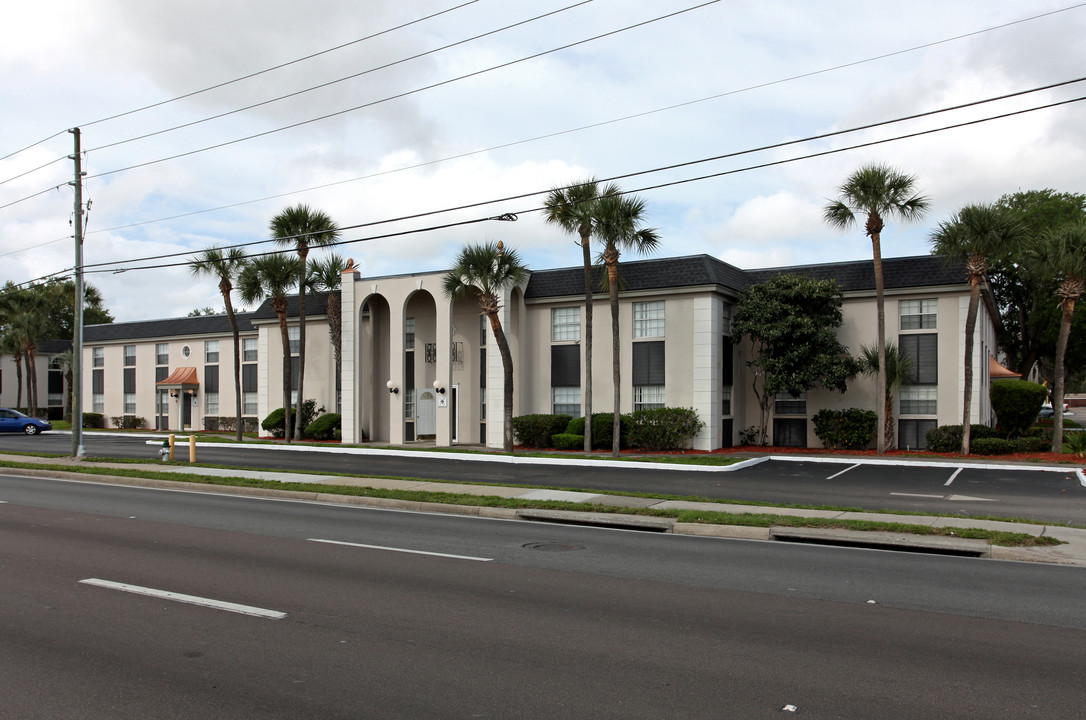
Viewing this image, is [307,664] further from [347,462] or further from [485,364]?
[485,364]

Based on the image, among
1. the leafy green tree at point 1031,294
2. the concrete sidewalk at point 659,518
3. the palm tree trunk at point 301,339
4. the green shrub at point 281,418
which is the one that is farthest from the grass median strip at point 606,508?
the leafy green tree at point 1031,294

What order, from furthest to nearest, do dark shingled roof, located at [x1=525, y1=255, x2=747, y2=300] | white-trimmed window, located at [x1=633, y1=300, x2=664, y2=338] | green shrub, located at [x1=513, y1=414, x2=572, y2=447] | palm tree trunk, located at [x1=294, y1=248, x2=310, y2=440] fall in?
1. palm tree trunk, located at [x1=294, y1=248, x2=310, y2=440]
2. green shrub, located at [x1=513, y1=414, x2=572, y2=447]
3. white-trimmed window, located at [x1=633, y1=300, x2=664, y2=338]
4. dark shingled roof, located at [x1=525, y1=255, x2=747, y2=300]

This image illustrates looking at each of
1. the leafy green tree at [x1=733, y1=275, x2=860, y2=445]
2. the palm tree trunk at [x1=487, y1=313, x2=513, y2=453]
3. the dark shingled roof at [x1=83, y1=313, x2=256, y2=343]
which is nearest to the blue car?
the dark shingled roof at [x1=83, y1=313, x2=256, y2=343]

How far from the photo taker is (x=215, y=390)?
4628 centimetres

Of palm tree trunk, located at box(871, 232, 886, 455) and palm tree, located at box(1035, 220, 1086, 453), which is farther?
palm tree trunk, located at box(871, 232, 886, 455)

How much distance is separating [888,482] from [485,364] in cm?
1790

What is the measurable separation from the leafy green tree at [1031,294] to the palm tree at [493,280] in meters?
30.9

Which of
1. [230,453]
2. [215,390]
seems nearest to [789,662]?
[230,453]

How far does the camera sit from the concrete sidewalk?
11.2m

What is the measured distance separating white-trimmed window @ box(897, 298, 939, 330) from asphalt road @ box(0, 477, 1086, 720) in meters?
20.0

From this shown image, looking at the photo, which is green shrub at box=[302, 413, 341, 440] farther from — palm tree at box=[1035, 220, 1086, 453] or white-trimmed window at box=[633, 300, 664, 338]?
palm tree at box=[1035, 220, 1086, 453]

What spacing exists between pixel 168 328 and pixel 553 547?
4378 centimetres

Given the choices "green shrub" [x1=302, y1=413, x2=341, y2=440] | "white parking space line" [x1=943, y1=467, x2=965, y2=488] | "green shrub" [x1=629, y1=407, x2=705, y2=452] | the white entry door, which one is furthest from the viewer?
"green shrub" [x1=302, y1=413, x2=341, y2=440]

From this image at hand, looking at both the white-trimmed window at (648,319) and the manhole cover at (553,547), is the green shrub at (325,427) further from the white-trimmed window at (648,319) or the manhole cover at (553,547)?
the manhole cover at (553,547)
